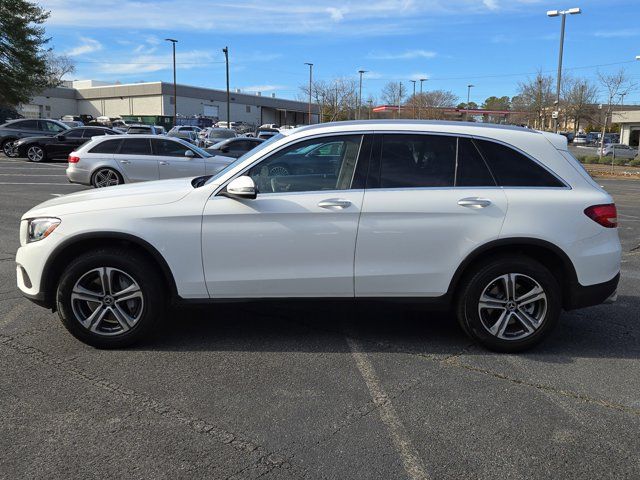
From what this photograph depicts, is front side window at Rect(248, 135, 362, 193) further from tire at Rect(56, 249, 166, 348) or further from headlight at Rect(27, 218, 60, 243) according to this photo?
headlight at Rect(27, 218, 60, 243)

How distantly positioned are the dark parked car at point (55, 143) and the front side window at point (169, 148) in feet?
35.1

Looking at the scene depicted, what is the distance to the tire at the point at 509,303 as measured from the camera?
168 inches

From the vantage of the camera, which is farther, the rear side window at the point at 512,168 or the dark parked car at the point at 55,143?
the dark parked car at the point at 55,143

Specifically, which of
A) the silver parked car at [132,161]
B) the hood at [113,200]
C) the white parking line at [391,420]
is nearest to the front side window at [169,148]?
the silver parked car at [132,161]

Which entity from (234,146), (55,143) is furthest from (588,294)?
(55,143)

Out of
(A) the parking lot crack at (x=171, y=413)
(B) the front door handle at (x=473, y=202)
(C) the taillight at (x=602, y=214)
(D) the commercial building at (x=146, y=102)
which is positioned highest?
(D) the commercial building at (x=146, y=102)

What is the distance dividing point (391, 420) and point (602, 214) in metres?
2.36

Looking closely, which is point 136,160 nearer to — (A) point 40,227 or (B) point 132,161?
(B) point 132,161

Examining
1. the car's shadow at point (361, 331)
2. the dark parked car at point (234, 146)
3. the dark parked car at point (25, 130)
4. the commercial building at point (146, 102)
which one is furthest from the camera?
the commercial building at point (146, 102)

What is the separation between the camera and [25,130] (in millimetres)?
25547

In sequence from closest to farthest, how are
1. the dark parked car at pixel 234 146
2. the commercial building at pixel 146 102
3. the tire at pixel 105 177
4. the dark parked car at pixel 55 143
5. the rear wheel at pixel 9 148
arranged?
1. the tire at pixel 105 177
2. the dark parked car at pixel 234 146
3. the dark parked car at pixel 55 143
4. the rear wheel at pixel 9 148
5. the commercial building at pixel 146 102

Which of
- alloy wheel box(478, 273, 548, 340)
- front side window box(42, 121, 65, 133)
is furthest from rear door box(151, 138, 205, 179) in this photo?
front side window box(42, 121, 65, 133)

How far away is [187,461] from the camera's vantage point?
291cm

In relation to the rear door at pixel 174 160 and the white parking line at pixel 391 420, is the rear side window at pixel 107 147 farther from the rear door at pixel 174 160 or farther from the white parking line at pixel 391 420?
the white parking line at pixel 391 420
